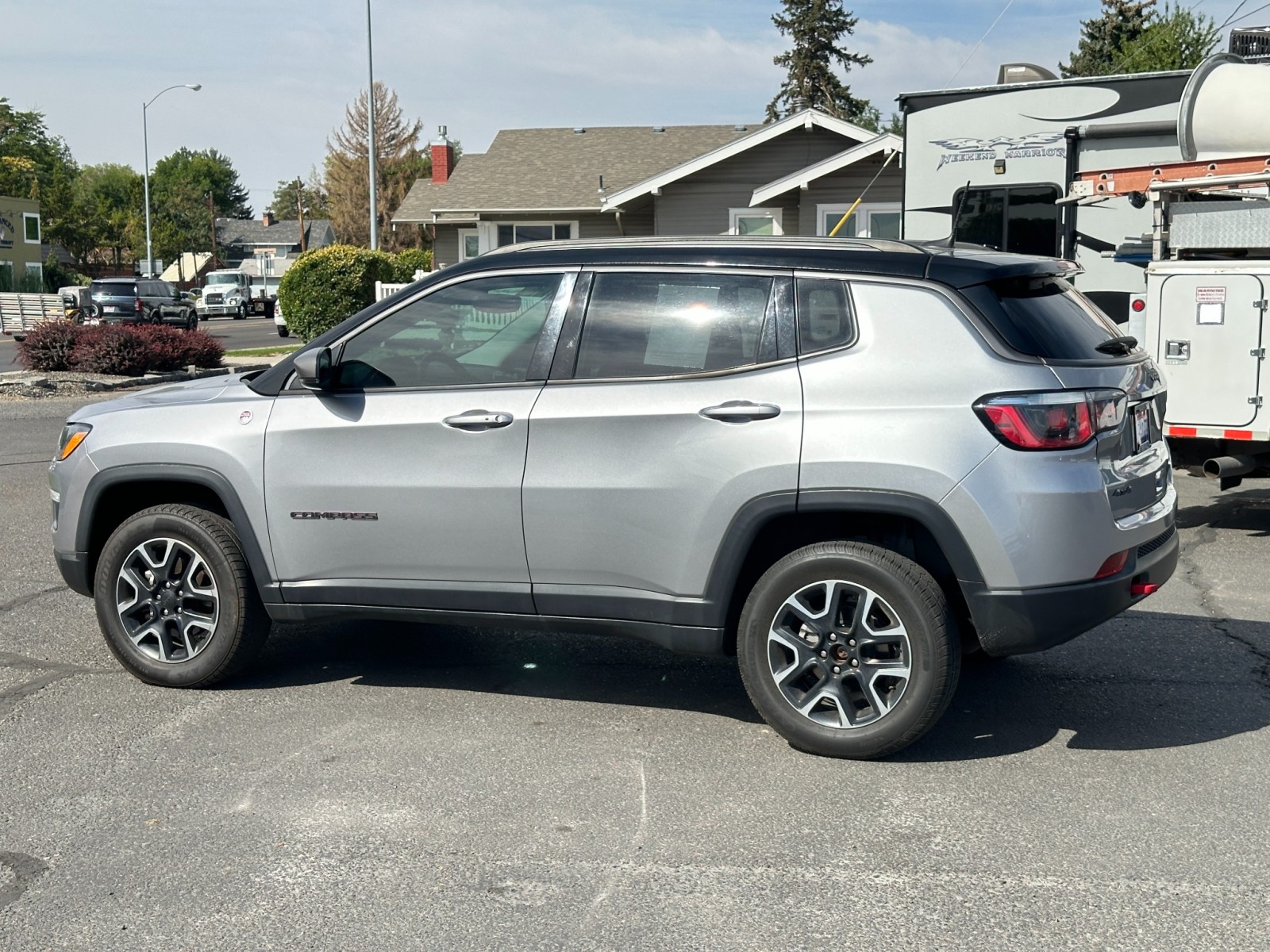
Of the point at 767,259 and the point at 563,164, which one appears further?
the point at 563,164

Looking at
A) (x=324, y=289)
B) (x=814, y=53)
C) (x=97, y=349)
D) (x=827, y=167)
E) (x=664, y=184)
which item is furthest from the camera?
(x=814, y=53)

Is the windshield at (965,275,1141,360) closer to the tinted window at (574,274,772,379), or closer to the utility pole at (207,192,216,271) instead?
the tinted window at (574,274,772,379)

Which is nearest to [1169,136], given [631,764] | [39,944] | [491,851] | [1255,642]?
[1255,642]

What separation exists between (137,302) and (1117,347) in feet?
124

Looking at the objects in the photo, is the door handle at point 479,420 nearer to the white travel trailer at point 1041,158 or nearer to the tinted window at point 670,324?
A: the tinted window at point 670,324

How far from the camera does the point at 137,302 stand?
3875 cm

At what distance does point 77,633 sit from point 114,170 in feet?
489

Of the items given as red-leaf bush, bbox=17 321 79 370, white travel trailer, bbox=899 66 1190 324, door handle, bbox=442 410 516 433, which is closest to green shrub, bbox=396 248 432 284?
red-leaf bush, bbox=17 321 79 370

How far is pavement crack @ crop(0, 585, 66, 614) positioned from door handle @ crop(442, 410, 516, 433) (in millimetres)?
3392

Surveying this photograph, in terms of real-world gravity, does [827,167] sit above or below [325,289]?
above

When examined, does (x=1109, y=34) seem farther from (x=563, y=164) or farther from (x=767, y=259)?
(x=767, y=259)

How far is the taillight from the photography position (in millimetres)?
4559

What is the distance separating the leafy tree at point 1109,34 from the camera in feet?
175

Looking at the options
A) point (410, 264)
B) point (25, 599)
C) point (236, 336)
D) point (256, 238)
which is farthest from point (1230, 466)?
point (256, 238)
